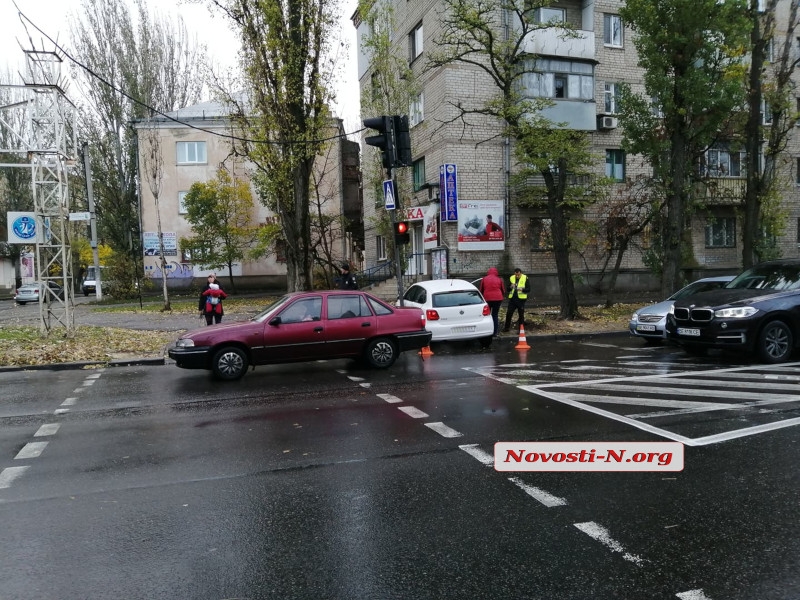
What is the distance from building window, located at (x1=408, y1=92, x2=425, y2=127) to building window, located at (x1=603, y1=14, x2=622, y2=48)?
8146mm

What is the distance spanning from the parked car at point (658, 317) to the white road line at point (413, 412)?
8.04 metres

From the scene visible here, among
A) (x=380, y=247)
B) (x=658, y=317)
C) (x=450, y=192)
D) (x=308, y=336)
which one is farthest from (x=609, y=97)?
(x=308, y=336)

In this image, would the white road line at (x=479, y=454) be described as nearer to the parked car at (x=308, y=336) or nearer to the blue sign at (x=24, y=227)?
the parked car at (x=308, y=336)

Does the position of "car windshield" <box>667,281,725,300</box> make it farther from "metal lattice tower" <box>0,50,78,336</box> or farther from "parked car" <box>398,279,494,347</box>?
"metal lattice tower" <box>0,50,78,336</box>

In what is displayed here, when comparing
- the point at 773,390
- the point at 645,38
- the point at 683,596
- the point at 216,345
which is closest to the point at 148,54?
the point at 645,38

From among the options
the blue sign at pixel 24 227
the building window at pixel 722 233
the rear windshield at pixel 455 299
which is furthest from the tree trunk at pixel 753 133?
the blue sign at pixel 24 227

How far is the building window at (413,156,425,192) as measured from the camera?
27812 mm

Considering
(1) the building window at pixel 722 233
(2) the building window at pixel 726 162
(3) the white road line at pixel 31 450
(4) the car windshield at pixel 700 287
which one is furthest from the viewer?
(1) the building window at pixel 722 233

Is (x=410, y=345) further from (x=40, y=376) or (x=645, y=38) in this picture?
(x=645, y=38)

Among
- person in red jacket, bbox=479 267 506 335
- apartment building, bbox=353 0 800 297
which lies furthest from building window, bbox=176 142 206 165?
person in red jacket, bbox=479 267 506 335

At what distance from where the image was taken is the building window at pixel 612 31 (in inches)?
1062

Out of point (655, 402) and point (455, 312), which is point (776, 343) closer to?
point (655, 402)

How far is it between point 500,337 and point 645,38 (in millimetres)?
8989

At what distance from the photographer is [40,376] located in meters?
11.8
